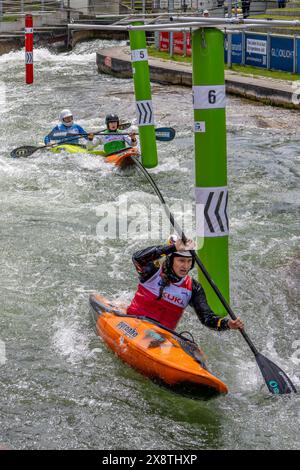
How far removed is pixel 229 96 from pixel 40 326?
1252cm

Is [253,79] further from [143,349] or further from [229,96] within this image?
[143,349]

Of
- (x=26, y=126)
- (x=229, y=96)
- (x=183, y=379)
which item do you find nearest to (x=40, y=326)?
(x=183, y=379)

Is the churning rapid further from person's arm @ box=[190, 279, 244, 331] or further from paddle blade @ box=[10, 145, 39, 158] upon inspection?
person's arm @ box=[190, 279, 244, 331]

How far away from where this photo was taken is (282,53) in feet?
64.2

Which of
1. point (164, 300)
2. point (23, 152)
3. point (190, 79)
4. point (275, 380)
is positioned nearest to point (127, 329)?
point (164, 300)

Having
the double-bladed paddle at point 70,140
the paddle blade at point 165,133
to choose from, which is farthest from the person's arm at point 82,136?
the paddle blade at point 165,133

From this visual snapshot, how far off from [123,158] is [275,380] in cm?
711

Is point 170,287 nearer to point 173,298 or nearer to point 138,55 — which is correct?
point 173,298

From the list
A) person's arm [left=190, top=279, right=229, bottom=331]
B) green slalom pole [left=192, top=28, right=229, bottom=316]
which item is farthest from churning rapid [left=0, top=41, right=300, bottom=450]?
green slalom pole [left=192, top=28, right=229, bottom=316]

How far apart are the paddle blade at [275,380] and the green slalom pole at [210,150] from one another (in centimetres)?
93

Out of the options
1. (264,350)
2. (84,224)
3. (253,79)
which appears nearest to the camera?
(264,350)

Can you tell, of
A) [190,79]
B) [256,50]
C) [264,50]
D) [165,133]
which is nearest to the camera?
[165,133]

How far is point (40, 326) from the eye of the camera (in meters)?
7.53

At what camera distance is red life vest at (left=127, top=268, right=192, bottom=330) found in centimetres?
638
